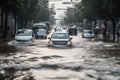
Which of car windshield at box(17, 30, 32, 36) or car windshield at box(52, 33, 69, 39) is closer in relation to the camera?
car windshield at box(52, 33, 69, 39)

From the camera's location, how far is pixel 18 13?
59062mm

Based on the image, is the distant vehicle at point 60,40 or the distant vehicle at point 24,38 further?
the distant vehicle at point 24,38

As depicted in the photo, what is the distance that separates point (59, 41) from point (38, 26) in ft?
136

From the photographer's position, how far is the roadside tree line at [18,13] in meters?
49.4

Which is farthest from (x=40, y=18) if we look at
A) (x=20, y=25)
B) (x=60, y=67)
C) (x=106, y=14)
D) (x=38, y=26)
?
(x=60, y=67)

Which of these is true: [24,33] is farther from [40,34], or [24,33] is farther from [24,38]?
[40,34]

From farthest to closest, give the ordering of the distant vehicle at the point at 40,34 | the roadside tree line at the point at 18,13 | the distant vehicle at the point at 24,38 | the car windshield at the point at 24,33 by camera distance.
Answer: the distant vehicle at the point at 40,34, the roadside tree line at the point at 18,13, the car windshield at the point at 24,33, the distant vehicle at the point at 24,38

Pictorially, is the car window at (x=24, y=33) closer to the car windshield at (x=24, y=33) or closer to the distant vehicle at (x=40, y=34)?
the car windshield at (x=24, y=33)

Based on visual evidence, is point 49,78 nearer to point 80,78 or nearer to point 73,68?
point 80,78

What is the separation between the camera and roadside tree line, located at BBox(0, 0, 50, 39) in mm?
49409

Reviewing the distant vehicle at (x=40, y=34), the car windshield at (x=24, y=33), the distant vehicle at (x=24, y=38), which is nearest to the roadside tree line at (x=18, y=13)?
the car windshield at (x=24, y=33)

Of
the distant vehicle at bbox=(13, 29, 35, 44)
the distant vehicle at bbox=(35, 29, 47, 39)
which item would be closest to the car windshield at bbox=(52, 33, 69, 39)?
the distant vehicle at bbox=(13, 29, 35, 44)

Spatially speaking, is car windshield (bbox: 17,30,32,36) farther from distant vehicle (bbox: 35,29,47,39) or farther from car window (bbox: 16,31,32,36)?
distant vehicle (bbox: 35,29,47,39)

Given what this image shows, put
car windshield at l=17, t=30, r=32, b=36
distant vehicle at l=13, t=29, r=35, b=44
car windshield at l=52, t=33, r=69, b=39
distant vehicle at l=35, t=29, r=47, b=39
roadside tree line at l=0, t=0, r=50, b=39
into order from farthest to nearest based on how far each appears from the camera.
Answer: distant vehicle at l=35, t=29, r=47, b=39, roadside tree line at l=0, t=0, r=50, b=39, car windshield at l=17, t=30, r=32, b=36, distant vehicle at l=13, t=29, r=35, b=44, car windshield at l=52, t=33, r=69, b=39
